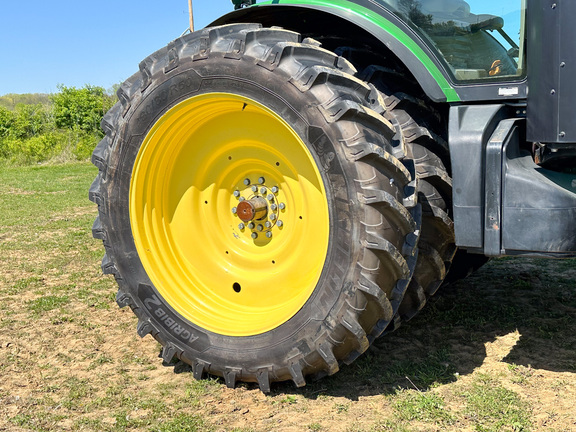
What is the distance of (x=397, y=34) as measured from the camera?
8.63 ft

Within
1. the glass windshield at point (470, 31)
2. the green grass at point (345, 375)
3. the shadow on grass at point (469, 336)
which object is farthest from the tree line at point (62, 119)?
the glass windshield at point (470, 31)

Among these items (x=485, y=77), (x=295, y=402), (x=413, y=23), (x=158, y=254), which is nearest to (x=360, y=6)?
(x=413, y=23)

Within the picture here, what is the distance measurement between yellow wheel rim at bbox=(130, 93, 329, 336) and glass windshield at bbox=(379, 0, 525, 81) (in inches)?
30.2


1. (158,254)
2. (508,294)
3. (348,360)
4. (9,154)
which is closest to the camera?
(348,360)

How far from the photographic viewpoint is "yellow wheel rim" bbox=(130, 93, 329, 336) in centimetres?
281

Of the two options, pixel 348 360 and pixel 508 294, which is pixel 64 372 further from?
pixel 508 294

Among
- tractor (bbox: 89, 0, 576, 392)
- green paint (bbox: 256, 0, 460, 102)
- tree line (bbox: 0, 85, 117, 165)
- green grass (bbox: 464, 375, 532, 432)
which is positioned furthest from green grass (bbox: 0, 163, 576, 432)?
tree line (bbox: 0, 85, 117, 165)

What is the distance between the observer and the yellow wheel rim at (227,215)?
2812mm

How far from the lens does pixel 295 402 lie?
106 inches

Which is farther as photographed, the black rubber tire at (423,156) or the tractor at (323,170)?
the black rubber tire at (423,156)

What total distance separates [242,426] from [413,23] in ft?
6.26

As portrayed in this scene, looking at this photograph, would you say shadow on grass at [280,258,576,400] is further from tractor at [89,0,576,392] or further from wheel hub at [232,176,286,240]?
wheel hub at [232,176,286,240]

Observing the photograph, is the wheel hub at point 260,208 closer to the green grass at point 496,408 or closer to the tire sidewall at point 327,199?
the tire sidewall at point 327,199

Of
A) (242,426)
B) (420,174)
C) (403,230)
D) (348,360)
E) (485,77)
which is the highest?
(485,77)
